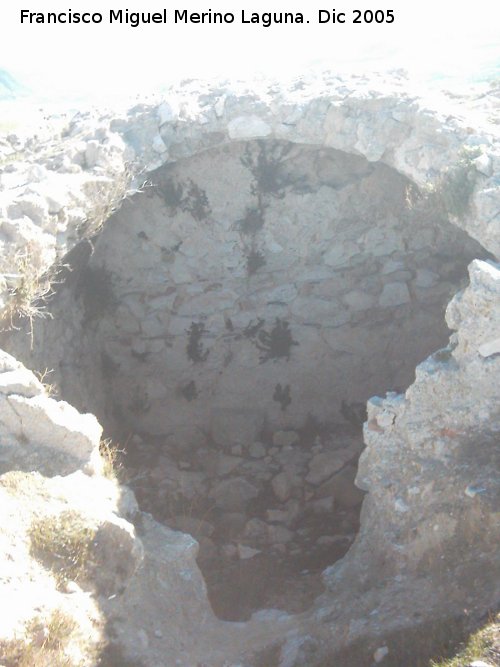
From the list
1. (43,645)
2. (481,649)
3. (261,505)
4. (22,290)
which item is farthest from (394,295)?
(43,645)

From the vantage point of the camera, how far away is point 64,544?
4.20 m

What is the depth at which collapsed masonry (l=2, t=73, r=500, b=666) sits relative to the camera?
509cm

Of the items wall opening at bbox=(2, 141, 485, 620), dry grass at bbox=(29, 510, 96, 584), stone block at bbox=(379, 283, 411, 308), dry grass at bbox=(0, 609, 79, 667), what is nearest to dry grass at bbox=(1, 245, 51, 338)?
wall opening at bbox=(2, 141, 485, 620)

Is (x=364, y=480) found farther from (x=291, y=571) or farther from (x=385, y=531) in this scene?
Result: (x=291, y=571)

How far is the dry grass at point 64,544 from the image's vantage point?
4138 millimetres

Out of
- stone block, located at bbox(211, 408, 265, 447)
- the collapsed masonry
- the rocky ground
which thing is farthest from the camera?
stone block, located at bbox(211, 408, 265, 447)

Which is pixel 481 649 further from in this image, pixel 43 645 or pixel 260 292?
pixel 260 292

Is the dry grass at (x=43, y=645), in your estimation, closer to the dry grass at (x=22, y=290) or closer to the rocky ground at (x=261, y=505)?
the rocky ground at (x=261, y=505)

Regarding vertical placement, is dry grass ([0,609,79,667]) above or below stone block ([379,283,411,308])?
above

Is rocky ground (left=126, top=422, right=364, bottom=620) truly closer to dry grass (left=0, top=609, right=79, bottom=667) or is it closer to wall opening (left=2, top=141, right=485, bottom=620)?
wall opening (left=2, top=141, right=485, bottom=620)

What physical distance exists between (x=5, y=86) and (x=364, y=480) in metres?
10.6

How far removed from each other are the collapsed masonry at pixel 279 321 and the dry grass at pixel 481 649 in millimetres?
1052

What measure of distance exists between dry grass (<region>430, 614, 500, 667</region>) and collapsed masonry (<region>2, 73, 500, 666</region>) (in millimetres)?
1052

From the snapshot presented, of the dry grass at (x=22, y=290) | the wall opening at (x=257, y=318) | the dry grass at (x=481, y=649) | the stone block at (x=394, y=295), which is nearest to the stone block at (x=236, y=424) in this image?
the wall opening at (x=257, y=318)
